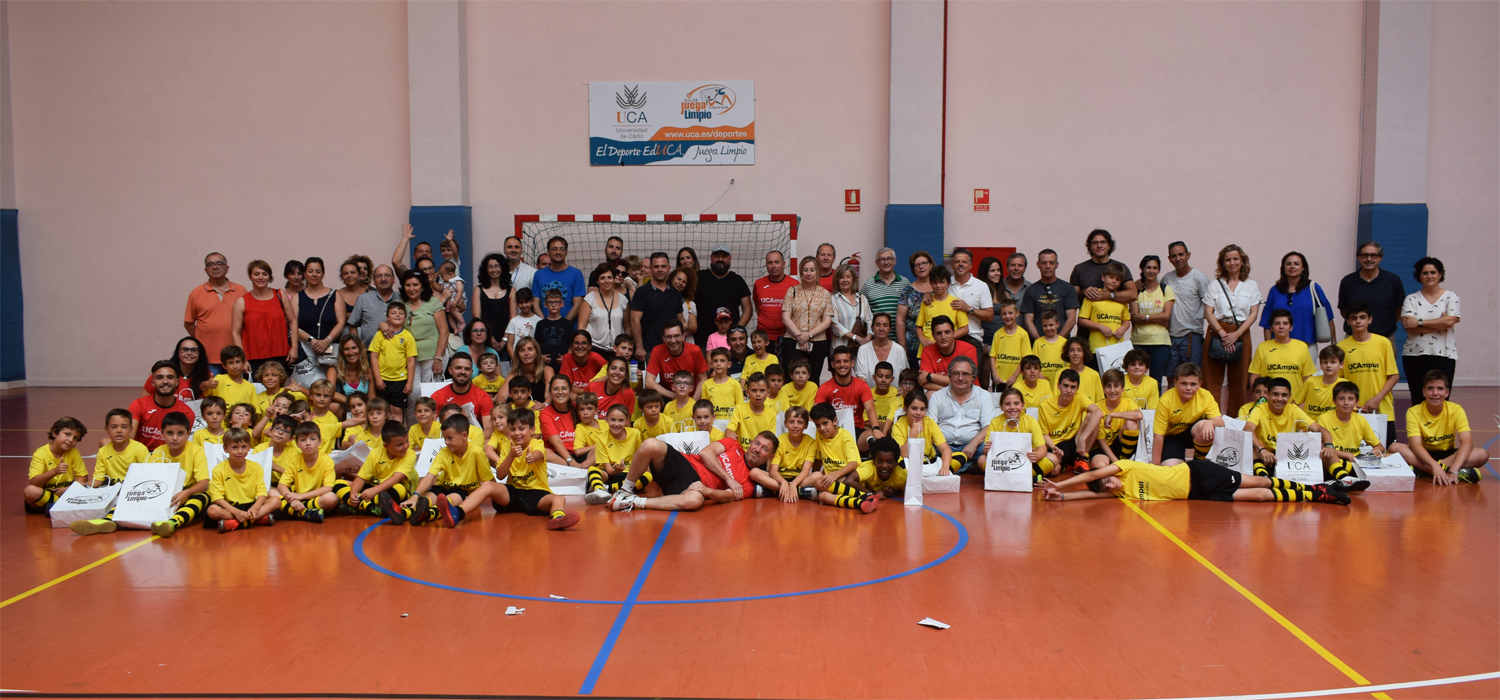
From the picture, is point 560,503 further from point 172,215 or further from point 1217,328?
point 172,215

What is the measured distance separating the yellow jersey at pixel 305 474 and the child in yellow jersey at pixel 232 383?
5.65ft

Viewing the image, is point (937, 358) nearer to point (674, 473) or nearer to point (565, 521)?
point (674, 473)

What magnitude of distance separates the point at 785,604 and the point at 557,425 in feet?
12.7

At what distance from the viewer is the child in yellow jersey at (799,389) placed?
8.34 m

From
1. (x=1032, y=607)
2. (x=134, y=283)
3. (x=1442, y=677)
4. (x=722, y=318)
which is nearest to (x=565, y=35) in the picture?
(x=722, y=318)

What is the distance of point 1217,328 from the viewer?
8.98 metres

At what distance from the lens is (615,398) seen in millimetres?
8555

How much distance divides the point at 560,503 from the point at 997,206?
8672mm

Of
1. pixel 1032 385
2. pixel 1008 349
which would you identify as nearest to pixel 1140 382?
pixel 1032 385

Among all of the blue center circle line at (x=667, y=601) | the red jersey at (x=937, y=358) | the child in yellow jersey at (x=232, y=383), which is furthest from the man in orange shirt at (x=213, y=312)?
the red jersey at (x=937, y=358)

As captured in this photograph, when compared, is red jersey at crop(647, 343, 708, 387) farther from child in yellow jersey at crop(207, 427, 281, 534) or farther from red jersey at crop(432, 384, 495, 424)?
child in yellow jersey at crop(207, 427, 281, 534)

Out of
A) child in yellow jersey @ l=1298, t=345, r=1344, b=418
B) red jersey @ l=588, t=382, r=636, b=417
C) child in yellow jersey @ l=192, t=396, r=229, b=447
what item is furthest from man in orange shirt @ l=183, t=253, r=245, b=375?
child in yellow jersey @ l=1298, t=345, r=1344, b=418

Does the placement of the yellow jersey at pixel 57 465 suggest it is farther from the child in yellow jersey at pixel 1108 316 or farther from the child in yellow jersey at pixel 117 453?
the child in yellow jersey at pixel 1108 316

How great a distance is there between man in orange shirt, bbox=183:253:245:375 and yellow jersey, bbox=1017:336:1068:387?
7.87 meters
